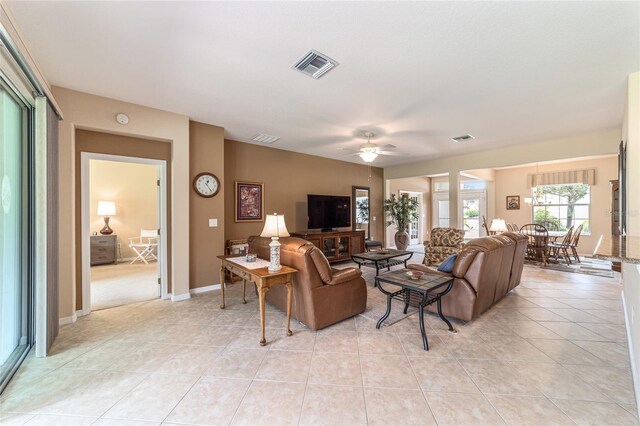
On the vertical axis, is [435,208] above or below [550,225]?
above

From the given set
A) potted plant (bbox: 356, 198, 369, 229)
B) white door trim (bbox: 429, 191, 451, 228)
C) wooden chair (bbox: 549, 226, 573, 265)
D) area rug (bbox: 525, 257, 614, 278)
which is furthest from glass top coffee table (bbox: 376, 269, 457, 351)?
white door trim (bbox: 429, 191, 451, 228)

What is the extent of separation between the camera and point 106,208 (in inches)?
239

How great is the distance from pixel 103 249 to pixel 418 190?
31.1 ft

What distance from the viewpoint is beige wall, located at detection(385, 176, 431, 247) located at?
28.3 ft

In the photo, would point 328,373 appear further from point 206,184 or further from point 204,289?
point 206,184

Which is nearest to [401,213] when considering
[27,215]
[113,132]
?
[113,132]

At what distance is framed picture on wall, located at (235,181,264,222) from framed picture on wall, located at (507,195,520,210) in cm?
796

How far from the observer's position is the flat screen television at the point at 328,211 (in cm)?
597

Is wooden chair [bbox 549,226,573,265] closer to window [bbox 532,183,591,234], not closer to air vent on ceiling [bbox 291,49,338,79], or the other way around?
window [bbox 532,183,591,234]

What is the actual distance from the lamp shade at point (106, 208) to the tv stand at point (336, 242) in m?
4.36

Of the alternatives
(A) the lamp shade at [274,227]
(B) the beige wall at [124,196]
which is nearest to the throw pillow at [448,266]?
(A) the lamp shade at [274,227]

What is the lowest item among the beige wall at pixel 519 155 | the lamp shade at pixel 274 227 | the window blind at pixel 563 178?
the lamp shade at pixel 274 227

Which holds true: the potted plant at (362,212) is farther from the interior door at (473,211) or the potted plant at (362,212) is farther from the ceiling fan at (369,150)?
the interior door at (473,211)

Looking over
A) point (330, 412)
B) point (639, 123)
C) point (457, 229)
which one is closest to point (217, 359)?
point (330, 412)
